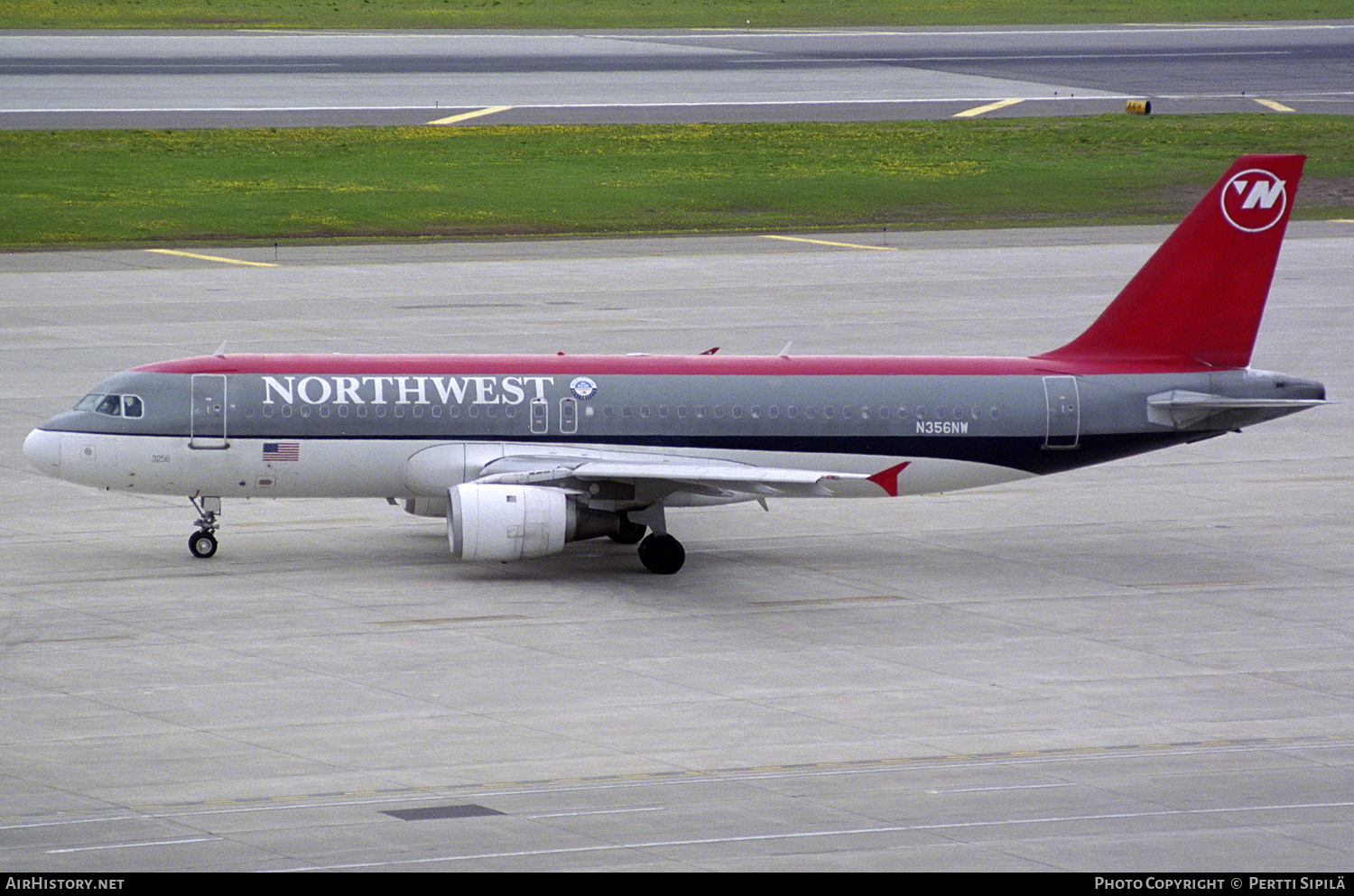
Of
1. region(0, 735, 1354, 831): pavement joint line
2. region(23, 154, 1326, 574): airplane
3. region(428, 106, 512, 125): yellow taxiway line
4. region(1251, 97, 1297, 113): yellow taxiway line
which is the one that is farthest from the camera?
region(1251, 97, 1297, 113): yellow taxiway line

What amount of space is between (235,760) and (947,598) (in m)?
15.1

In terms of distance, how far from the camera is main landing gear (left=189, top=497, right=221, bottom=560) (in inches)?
1516

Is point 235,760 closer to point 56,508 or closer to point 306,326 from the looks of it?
point 56,508

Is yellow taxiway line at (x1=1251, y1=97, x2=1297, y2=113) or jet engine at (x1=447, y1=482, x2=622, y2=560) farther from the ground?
yellow taxiway line at (x1=1251, y1=97, x2=1297, y2=113)

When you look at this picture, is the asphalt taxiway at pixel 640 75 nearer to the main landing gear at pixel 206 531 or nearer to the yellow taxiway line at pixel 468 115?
the yellow taxiway line at pixel 468 115

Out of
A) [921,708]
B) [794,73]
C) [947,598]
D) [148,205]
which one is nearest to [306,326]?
[148,205]

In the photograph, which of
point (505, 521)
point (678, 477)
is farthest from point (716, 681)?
point (505, 521)

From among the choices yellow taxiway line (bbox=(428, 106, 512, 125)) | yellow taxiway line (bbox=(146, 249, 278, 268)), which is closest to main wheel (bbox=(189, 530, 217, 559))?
yellow taxiway line (bbox=(146, 249, 278, 268))

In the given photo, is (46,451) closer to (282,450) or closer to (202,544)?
(202,544)

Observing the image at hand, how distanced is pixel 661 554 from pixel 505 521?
11.7 ft

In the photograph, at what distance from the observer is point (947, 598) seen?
3681cm

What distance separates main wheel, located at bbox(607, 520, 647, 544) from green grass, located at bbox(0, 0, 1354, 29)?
126 meters

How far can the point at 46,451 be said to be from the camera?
37.8m

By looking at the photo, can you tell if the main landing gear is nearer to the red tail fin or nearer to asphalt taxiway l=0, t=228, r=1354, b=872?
asphalt taxiway l=0, t=228, r=1354, b=872
